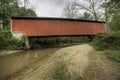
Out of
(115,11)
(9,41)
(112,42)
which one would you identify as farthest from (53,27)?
(115,11)

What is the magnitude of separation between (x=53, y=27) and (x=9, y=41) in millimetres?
7030

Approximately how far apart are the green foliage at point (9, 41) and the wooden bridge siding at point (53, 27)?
1.57 metres

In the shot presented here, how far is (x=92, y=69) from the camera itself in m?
7.78

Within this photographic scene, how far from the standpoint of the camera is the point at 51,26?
22734mm

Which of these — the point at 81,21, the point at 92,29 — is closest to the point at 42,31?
the point at 81,21

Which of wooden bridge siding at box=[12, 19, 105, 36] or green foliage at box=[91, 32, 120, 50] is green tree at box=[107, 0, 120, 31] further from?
wooden bridge siding at box=[12, 19, 105, 36]

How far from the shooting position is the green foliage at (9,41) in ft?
57.6

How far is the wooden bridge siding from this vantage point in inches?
821

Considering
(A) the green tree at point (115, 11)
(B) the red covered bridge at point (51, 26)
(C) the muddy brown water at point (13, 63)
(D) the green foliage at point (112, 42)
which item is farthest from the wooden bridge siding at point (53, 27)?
(A) the green tree at point (115, 11)

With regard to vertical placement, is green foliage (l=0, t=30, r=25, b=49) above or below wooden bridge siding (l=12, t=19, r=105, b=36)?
below

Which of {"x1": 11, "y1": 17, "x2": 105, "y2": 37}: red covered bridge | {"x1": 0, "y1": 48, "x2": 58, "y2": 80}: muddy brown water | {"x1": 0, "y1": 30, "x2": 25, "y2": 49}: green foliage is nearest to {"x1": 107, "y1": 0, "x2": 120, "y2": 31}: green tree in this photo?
{"x1": 0, "y1": 48, "x2": 58, "y2": 80}: muddy brown water

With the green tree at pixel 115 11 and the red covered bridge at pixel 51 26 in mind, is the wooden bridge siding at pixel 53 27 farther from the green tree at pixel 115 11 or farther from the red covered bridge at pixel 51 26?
the green tree at pixel 115 11

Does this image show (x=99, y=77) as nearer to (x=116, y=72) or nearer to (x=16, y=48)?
(x=116, y=72)

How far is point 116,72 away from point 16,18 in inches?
639
